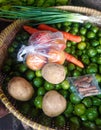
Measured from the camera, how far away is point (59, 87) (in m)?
1.79

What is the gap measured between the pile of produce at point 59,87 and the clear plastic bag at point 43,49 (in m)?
0.06

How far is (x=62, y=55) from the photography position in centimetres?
187

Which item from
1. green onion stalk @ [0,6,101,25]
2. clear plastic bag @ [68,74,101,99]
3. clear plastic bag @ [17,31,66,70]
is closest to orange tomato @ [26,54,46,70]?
clear plastic bag @ [17,31,66,70]

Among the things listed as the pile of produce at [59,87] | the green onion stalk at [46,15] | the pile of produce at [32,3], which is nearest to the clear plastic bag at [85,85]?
the pile of produce at [59,87]

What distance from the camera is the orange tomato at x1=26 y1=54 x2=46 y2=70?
71.7 inches

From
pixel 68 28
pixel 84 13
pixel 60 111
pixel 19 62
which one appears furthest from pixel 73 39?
pixel 60 111

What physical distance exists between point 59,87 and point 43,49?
1.01 feet

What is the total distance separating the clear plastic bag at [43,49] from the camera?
1.84 metres

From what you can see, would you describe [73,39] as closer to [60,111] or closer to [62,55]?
[62,55]

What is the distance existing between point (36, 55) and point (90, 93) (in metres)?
0.47

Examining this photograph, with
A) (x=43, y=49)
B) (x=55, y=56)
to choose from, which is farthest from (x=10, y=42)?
(x=55, y=56)

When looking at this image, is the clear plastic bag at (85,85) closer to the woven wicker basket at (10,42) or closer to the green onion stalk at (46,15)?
the woven wicker basket at (10,42)

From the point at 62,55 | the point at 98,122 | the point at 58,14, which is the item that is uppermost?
the point at 58,14

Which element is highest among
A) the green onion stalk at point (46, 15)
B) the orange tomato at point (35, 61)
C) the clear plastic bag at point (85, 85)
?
the green onion stalk at point (46, 15)
